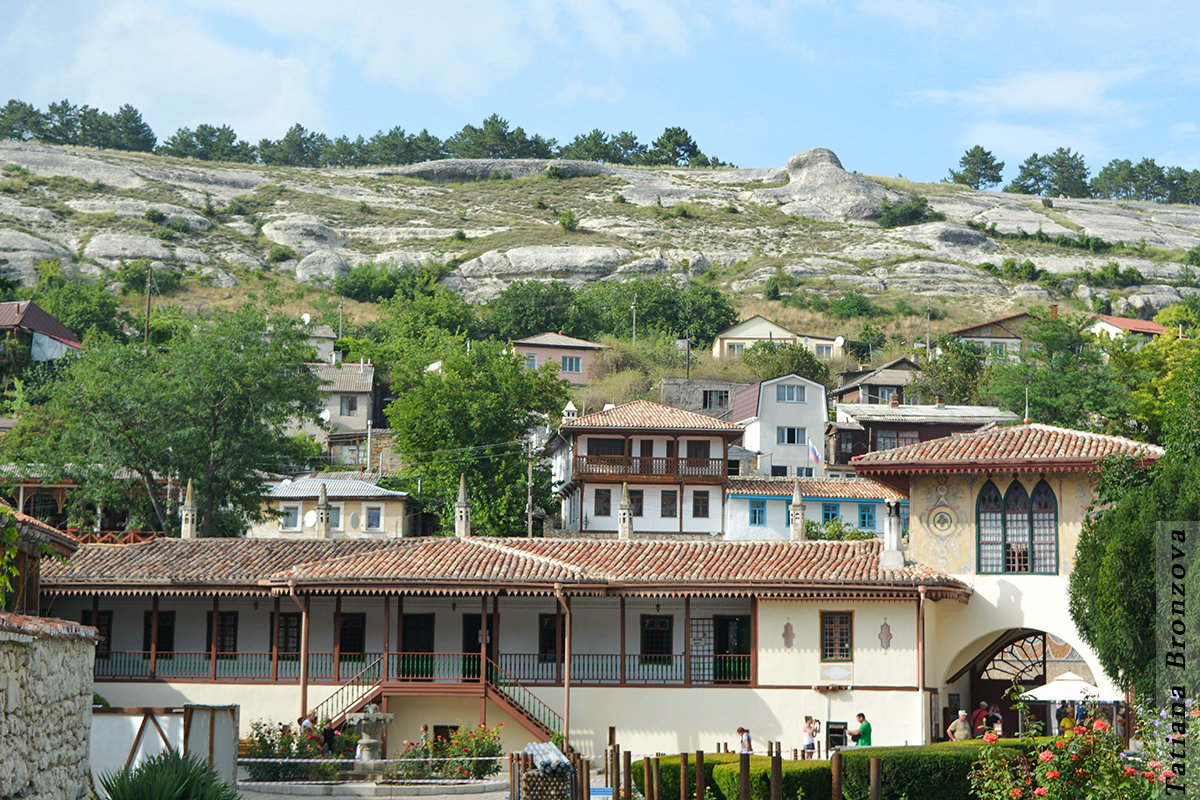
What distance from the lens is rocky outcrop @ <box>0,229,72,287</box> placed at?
93750 millimetres

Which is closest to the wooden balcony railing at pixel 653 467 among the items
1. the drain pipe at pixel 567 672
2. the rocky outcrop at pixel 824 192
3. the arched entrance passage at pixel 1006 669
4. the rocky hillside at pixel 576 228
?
the arched entrance passage at pixel 1006 669

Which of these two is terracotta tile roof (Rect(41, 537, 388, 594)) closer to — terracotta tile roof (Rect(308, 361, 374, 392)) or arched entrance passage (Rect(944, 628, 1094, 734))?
arched entrance passage (Rect(944, 628, 1094, 734))

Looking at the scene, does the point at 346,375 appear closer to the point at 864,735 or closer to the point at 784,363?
the point at 784,363

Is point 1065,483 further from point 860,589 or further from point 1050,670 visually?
point 1050,670

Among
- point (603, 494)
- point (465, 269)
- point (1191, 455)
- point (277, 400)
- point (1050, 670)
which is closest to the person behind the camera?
point (1191, 455)

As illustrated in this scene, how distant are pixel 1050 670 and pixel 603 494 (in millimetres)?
20175

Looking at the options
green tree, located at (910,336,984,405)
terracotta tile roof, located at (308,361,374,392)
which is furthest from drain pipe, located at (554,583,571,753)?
green tree, located at (910,336,984,405)

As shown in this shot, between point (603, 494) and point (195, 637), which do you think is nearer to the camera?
point (195, 637)

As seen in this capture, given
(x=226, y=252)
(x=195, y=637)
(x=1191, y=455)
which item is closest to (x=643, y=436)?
(x=195, y=637)

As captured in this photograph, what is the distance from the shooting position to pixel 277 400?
44719mm

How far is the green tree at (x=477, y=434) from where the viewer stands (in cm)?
5097

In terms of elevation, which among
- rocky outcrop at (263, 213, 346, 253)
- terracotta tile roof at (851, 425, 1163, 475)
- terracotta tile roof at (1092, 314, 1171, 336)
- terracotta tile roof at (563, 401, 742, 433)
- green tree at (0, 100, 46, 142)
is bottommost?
terracotta tile roof at (851, 425, 1163, 475)

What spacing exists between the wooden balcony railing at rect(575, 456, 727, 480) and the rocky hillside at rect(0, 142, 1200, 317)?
47.9m

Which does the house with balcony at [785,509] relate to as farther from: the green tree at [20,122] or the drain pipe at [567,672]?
the green tree at [20,122]
